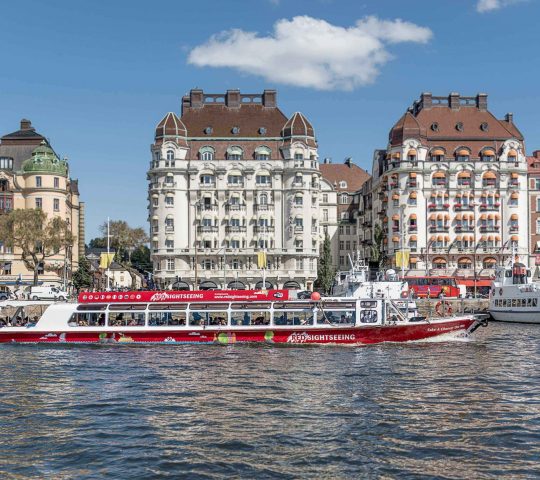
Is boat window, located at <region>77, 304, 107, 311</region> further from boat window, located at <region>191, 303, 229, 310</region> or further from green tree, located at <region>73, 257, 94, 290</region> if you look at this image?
green tree, located at <region>73, 257, 94, 290</region>

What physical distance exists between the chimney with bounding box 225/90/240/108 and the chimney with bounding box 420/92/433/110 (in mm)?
31758

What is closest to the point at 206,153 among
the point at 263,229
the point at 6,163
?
the point at 263,229

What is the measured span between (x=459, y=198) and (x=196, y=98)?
155ft

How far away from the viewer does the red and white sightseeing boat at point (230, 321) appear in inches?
2159

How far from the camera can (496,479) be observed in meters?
22.1

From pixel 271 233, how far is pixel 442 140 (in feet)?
106

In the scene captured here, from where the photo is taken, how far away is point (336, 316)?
55719 mm

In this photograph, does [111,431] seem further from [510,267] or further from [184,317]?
[510,267]

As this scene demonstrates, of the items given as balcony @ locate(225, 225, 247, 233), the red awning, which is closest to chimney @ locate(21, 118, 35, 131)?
balcony @ locate(225, 225, 247, 233)

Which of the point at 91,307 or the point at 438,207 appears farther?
the point at 438,207

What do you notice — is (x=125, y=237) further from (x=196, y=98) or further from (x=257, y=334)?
(x=257, y=334)

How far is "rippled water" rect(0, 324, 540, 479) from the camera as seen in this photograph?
2361 centimetres

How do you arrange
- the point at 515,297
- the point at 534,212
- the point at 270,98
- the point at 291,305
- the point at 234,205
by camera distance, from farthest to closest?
the point at 270,98
the point at 534,212
the point at 234,205
the point at 515,297
the point at 291,305

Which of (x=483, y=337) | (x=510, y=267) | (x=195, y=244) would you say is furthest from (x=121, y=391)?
(x=195, y=244)
